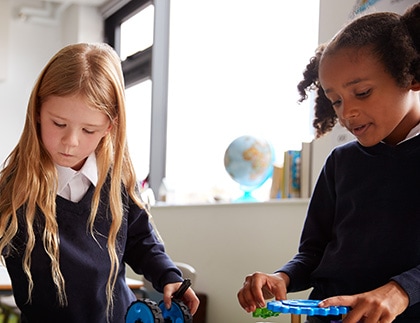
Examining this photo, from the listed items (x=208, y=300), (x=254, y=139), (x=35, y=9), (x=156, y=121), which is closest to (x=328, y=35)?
(x=254, y=139)

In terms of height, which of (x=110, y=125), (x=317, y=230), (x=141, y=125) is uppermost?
(x=141, y=125)

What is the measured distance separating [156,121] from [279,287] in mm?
3578

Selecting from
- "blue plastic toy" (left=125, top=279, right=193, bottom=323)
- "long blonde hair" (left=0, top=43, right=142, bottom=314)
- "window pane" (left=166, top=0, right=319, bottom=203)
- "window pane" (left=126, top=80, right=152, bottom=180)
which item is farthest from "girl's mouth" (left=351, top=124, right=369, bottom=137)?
"window pane" (left=126, top=80, right=152, bottom=180)

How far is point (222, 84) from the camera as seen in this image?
13.1 feet

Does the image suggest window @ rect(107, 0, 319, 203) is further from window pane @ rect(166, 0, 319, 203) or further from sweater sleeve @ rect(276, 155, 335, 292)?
sweater sleeve @ rect(276, 155, 335, 292)

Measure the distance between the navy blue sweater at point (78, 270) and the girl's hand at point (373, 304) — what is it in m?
0.52

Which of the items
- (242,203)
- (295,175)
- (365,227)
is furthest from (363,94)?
(242,203)

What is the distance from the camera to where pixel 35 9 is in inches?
224

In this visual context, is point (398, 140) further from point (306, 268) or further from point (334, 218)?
point (306, 268)

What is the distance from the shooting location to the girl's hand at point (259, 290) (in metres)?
1.19

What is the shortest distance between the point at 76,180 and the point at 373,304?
0.76 meters

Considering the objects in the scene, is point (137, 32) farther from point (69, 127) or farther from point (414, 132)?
point (414, 132)

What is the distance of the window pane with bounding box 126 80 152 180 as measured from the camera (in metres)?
5.00

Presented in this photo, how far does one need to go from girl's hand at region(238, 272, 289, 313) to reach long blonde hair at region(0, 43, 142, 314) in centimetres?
36
